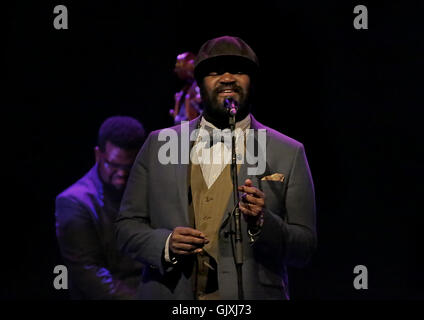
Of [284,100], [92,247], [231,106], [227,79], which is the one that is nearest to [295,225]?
[231,106]

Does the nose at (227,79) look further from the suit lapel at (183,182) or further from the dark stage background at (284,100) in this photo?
the dark stage background at (284,100)

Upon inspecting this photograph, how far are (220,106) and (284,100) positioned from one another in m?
1.49

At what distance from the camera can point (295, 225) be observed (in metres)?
3.03

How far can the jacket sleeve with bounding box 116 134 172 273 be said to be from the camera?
293 cm

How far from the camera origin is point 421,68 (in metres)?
4.56

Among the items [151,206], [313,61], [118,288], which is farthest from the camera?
[313,61]

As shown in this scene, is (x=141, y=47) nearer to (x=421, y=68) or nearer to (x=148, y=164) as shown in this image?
(x=148, y=164)

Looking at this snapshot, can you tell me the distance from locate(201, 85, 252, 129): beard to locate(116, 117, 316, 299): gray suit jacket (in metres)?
0.11

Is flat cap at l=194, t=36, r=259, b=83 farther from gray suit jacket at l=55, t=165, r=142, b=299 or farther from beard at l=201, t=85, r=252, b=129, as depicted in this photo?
gray suit jacket at l=55, t=165, r=142, b=299

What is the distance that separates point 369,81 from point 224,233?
2135 millimetres

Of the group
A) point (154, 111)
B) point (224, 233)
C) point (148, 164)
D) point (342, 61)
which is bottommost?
point (224, 233)

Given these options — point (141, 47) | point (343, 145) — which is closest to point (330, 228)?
point (343, 145)

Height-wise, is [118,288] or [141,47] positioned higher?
[141,47]

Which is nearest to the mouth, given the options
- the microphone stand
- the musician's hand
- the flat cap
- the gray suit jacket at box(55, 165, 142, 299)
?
the flat cap
